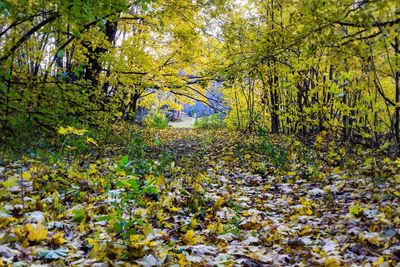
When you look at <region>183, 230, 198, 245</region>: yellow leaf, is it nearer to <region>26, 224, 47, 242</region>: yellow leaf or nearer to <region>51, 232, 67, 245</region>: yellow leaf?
<region>51, 232, 67, 245</region>: yellow leaf

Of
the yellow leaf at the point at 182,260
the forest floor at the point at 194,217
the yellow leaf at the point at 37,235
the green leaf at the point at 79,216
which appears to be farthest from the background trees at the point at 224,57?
the yellow leaf at the point at 182,260

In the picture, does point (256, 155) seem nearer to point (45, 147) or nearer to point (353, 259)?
point (45, 147)

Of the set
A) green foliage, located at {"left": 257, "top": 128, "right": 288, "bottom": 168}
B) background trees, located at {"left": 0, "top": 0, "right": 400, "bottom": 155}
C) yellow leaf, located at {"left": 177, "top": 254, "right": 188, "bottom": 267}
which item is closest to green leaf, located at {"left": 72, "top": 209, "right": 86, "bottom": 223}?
yellow leaf, located at {"left": 177, "top": 254, "right": 188, "bottom": 267}

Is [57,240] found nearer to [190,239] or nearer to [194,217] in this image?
[190,239]

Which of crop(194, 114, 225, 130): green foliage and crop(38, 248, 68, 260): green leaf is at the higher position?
crop(194, 114, 225, 130): green foliage

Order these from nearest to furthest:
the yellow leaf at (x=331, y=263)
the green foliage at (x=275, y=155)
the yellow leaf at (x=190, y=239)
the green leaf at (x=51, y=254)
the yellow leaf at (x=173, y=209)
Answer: the green leaf at (x=51, y=254) → the yellow leaf at (x=331, y=263) → the yellow leaf at (x=190, y=239) → the yellow leaf at (x=173, y=209) → the green foliage at (x=275, y=155)

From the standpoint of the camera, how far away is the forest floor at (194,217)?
8.37 ft

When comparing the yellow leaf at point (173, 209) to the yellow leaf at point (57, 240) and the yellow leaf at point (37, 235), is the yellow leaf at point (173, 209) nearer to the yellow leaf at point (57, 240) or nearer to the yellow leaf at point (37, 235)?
Answer: the yellow leaf at point (57, 240)

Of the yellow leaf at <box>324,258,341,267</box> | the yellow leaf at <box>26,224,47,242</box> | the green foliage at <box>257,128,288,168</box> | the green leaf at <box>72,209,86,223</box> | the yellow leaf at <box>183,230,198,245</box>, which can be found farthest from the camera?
the green foliage at <box>257,128,288,168</box>

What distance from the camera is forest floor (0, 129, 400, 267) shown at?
8.37 feet

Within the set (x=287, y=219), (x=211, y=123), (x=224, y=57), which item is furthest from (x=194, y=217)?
(x=211, y=123)

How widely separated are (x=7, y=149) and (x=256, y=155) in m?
4.51

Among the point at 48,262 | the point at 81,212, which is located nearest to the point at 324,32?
the point at 81,212

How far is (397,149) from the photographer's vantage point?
477cm
